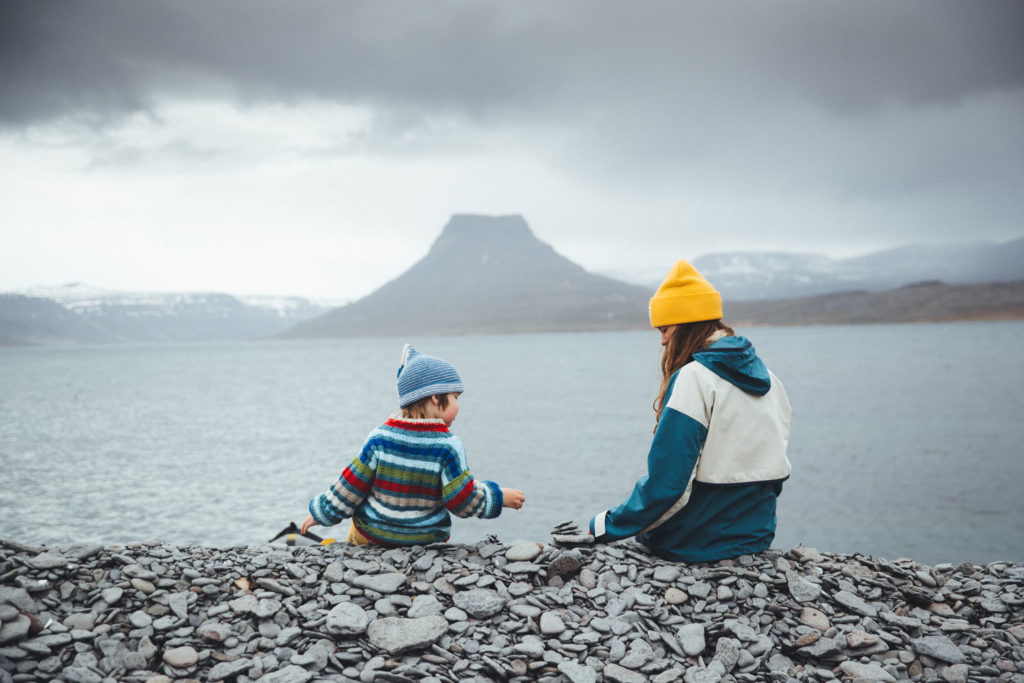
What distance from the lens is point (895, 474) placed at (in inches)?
779

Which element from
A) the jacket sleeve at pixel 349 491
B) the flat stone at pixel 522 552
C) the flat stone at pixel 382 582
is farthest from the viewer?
the flat stone at pixel 522 552

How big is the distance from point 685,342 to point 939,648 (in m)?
2.55

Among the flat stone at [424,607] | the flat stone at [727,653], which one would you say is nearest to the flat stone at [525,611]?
the flat stone at [424,607]

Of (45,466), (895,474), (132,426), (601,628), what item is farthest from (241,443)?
(601,628)

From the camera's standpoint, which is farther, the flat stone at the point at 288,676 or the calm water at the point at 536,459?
the calm water at the point at 536,459

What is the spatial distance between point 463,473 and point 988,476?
66.4ft

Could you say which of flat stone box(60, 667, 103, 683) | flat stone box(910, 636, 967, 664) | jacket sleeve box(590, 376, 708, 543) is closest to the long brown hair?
jacket sleeve box(590, 376, 708, 543)

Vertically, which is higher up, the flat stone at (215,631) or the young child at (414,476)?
the young child at (414,476)

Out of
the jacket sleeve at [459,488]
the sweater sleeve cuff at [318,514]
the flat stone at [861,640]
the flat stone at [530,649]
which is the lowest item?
the flat stone at [861,640]

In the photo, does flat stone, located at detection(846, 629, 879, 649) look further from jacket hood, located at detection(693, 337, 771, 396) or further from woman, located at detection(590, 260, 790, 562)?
jacket hood, located at detection(693, 337, 771, 396)

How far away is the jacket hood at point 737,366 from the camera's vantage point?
4645 mm

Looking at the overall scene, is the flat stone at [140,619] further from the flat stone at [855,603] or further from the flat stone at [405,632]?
the flat stone at [855,603]

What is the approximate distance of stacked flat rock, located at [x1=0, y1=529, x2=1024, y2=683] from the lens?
3.83 m

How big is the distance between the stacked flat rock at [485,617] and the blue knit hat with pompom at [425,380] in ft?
4.08
